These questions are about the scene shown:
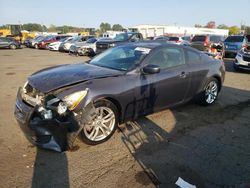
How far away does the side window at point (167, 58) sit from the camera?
Answer: 15.5 ft

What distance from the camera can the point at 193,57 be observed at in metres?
5.51

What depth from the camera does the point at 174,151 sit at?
12.5 feet

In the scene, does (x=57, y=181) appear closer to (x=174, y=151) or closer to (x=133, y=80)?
(x=174, y=151)

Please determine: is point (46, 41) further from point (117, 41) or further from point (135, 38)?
point (135, 38)

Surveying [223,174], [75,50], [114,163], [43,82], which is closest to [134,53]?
[43,82]

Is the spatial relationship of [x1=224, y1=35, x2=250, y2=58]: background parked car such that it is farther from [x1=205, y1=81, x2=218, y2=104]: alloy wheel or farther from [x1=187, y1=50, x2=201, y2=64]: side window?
[x1=187, y1=50, x2=201, y2=64]: side window

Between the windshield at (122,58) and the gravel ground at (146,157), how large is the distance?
1.15 m

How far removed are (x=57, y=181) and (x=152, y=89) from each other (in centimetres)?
232

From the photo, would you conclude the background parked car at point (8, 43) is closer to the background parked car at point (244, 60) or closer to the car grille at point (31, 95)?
the background parked car at point (244, 60)

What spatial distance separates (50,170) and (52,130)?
530 millimetres

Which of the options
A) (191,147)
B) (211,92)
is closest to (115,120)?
(191,147)

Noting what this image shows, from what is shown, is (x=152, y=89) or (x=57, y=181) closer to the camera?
(x=57, y=181)

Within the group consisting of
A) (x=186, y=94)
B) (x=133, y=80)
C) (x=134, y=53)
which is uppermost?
(x=134, y=53)

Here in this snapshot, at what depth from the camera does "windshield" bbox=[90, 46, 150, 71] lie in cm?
455
